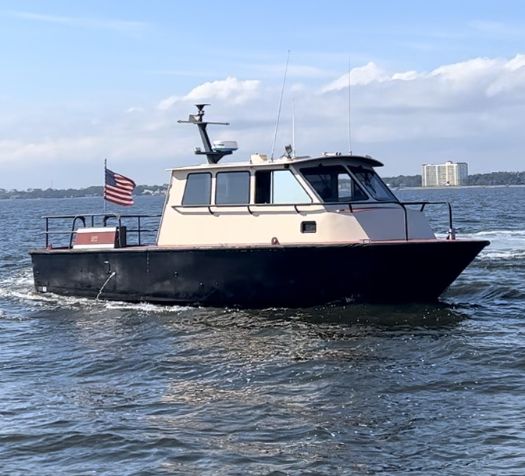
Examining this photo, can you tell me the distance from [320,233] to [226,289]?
1.98 meters

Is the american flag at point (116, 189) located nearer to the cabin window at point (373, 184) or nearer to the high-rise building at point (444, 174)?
the cabin window at point (373, 184)

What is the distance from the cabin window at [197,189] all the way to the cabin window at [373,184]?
2580mm

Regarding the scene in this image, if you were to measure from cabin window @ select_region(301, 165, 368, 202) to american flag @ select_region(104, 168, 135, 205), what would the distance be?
14.3ft

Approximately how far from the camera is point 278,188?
1464cm

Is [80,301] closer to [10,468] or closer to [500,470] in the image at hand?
[10,468]

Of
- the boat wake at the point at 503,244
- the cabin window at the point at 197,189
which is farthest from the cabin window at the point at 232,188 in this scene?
the boat wake at the point at 503,244

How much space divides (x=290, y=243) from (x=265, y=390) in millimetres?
4696

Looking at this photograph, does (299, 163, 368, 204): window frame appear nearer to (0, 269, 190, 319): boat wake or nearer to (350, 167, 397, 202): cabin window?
(350, 167, 397, 202): cabin window

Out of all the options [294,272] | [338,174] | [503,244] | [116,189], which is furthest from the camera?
[503,244]

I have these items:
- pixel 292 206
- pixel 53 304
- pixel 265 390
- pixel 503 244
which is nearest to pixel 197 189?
pixel 292 206

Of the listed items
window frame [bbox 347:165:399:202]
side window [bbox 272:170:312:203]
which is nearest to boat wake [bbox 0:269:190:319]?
side window [bbox 272:170:312:203]

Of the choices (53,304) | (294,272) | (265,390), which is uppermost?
(294,272)

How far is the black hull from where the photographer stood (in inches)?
544

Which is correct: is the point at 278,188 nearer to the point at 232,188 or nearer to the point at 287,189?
the point at 287,189
